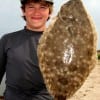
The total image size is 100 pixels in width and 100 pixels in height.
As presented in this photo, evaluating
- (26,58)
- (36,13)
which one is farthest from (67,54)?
(26,58)

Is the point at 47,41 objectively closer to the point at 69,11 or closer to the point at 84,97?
the point at 69,11

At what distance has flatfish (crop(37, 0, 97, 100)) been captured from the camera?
3178 millimetres

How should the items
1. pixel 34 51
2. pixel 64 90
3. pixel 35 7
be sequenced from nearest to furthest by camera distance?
pixel 64 90
pixel 35 7
pixel 34 51

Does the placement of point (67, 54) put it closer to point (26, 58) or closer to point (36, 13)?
point (36, 13)

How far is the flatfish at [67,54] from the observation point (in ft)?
10.4

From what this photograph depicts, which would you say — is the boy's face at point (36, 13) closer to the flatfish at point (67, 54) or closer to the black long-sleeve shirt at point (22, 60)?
Result: the black long-sleeve shirt at point (22, 60)

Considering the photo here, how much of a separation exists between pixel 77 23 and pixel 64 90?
1.73 ft

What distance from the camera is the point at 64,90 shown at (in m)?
3.17

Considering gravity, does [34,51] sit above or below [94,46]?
below

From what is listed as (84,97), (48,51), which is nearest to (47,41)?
(48,51)

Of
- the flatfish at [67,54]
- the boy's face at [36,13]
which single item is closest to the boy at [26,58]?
the boy's face at [36,13]

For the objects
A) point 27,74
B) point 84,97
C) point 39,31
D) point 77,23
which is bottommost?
point 84,97

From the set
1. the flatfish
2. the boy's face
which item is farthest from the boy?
the flatfish

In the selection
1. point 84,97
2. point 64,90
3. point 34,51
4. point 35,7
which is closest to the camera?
point 64,90
